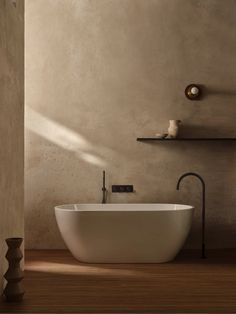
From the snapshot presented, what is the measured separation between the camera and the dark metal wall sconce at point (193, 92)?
518cm

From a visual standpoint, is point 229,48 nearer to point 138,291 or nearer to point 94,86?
point 94,86

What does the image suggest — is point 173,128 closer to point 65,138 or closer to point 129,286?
point 65,138

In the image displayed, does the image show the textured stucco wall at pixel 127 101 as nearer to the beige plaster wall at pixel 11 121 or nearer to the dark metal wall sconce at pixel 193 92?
the dark metal wall sconce at pixel 193 92

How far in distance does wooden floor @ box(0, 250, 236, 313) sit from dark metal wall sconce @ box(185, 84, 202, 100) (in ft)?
5.60

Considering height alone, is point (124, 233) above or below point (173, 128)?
below

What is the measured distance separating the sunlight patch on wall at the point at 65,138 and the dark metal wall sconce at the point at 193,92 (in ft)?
3.86

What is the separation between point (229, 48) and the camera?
5273 mm

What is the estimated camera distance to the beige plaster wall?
322 cm

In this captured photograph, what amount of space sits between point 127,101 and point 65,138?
31.0 inches

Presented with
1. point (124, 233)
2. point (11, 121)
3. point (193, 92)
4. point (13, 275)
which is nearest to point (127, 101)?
point (193, 92)

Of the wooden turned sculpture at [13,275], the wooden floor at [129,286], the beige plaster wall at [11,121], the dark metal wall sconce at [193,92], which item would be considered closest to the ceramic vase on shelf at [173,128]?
the dark metal wall sconce at [193,92]

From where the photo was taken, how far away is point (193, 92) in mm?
5180

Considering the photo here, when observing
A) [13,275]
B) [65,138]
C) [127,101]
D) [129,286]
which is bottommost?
[129,286]

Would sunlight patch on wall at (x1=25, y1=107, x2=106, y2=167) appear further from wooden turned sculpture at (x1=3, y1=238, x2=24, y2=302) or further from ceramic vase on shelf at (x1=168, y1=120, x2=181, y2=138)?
wooden turned sculpture at (x1=3, y1=238, x2=24, y2=302)
